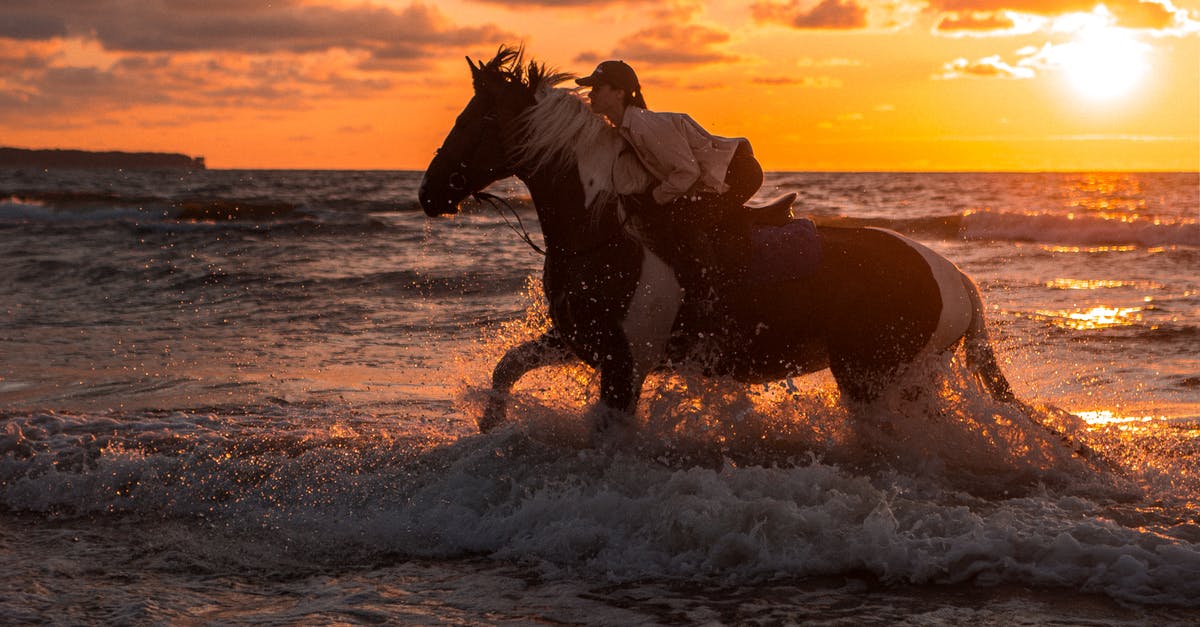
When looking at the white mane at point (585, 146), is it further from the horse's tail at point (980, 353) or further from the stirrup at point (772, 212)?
the horse's tail at point (980, 353)

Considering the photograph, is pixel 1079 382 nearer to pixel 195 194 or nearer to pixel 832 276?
pixel 832 276

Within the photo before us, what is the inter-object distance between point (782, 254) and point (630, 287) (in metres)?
0.77

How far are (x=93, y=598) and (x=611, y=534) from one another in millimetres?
2121

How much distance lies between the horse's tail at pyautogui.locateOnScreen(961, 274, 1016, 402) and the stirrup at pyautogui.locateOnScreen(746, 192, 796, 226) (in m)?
0.97

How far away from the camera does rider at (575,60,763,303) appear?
530 centimetres

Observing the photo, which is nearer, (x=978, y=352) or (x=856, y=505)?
(x=856, y=505)

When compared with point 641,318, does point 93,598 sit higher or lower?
lower

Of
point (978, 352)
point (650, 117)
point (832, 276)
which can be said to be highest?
point (650, 117)

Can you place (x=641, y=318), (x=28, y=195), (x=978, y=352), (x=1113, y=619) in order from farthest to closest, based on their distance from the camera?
(x=28, y=195) → (x=978, y=352) → (x=641, y=318) → (x=1113, y=619)

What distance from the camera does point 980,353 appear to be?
5930 millimetres

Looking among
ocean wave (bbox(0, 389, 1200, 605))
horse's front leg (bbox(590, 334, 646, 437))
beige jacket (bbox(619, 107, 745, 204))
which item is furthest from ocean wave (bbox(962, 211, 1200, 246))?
horse's front leg (bbox(590, 334, 646, 437))

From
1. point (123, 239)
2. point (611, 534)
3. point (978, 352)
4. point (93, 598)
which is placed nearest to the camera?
point (93, 598)

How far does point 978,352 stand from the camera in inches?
233

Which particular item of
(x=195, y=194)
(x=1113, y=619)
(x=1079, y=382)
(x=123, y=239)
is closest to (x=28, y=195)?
(x=195, y=194)
